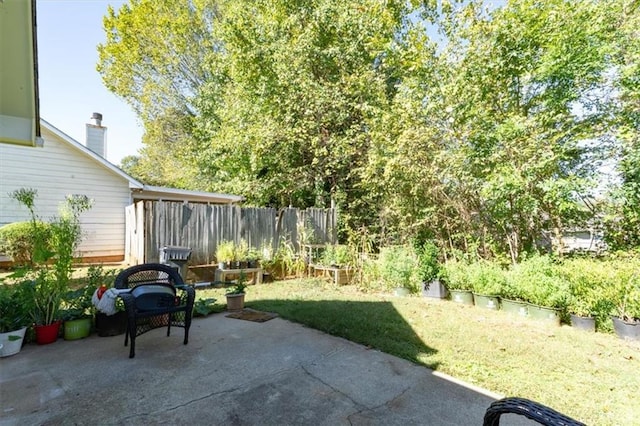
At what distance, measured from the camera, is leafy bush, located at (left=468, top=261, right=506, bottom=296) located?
17.0ft

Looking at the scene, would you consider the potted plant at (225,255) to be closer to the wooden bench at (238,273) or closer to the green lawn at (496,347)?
the wooden bench at (238,273)

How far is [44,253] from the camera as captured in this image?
3.71 m

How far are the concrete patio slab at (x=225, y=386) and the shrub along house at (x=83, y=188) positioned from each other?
4.65 metres

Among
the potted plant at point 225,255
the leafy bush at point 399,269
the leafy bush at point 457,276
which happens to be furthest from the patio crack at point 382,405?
the potted plant at point 225,255

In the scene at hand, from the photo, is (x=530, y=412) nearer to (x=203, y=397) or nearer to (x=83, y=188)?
(x=203, y=397)

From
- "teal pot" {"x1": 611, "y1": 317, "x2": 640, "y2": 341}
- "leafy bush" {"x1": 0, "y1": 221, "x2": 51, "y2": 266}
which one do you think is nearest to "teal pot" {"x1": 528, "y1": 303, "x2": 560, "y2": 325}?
"teal pot" {"x1": 611, "y1": 317, "x2": 640, "y2": 341}

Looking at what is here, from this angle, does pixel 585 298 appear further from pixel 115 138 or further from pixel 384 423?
pixel 115 138

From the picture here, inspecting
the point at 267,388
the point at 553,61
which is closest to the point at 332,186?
the point at 553,61

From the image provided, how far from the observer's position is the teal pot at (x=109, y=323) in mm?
3697

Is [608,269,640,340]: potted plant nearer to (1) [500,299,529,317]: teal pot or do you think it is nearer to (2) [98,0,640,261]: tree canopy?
(1) [500,299,529,317]: teal pot

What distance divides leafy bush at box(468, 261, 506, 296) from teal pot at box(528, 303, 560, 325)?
0.54m

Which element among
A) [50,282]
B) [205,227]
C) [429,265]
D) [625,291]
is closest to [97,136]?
[205,227]

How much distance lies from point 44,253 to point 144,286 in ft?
4.66

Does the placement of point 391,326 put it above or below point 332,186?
below
